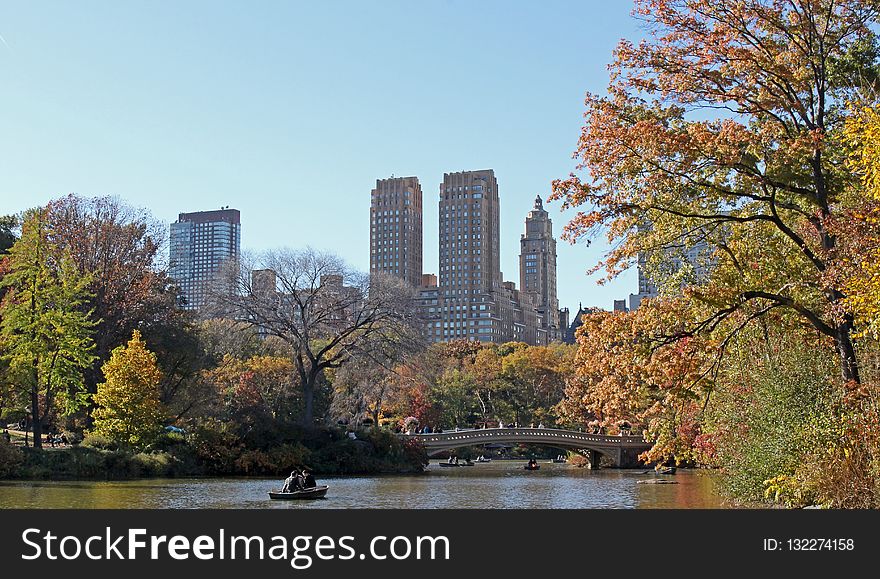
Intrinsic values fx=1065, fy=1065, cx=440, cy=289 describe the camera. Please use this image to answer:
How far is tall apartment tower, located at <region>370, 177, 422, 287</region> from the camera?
190 m

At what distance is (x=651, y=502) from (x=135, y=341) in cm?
2419

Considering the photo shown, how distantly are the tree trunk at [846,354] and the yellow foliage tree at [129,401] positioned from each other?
31.1m

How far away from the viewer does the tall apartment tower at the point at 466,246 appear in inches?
7077

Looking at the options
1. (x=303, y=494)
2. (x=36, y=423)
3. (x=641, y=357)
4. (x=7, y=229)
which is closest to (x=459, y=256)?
(x=7, y=229)

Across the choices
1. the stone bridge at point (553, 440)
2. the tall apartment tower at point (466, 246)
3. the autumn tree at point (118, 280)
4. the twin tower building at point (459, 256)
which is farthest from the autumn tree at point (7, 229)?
the tall apartment tower at point (466, 246)

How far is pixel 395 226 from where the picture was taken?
624 feet

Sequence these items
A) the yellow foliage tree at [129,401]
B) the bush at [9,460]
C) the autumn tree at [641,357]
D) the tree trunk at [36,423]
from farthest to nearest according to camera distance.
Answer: the yellow foliage tree at [129,401] < the tree trunk at [36,423] < the bush at [9,460] < the autumn tree at [641,357]

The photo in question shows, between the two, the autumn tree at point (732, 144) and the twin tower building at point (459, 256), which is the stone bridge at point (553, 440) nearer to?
the autumn tree at point (732, 144)

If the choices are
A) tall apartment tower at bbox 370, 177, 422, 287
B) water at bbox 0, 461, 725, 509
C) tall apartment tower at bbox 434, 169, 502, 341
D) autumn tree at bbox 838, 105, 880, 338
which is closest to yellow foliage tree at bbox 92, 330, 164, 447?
water at bbox 0, 461, 725, 509
